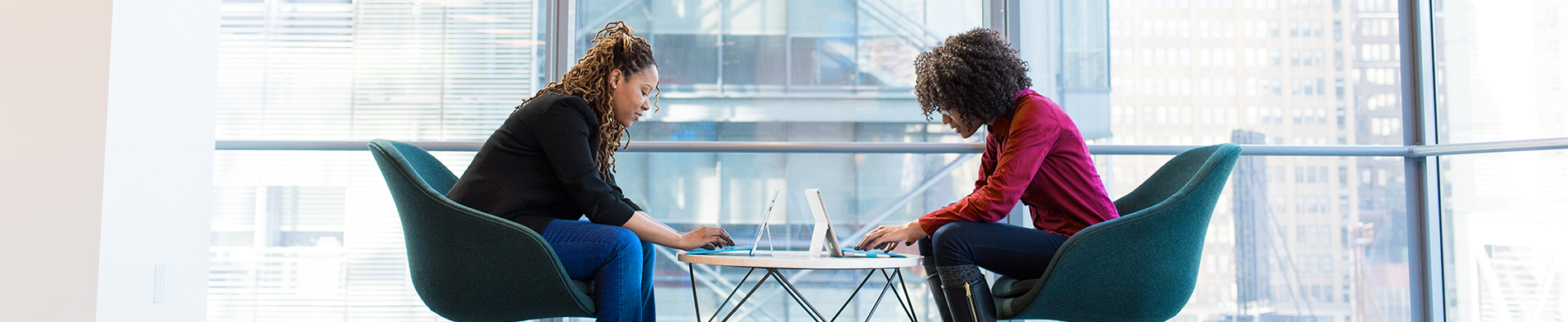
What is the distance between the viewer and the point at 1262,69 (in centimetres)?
302

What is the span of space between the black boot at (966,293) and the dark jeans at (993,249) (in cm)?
2

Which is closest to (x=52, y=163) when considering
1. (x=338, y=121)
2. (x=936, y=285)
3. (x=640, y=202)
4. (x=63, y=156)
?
(x=63, y=156)

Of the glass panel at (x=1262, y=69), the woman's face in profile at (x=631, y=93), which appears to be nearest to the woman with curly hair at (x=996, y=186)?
the woman's face in profile at (x=631, y=93)

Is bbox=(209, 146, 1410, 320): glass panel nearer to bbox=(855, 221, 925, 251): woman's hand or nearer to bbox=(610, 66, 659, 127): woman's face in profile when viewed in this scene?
bbox=(610, 66, 659, 127): woman's face in profile

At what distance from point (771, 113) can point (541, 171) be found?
1030mm

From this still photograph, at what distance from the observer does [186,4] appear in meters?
2.43

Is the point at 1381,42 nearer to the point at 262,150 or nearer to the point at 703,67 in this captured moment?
the point at 703,67

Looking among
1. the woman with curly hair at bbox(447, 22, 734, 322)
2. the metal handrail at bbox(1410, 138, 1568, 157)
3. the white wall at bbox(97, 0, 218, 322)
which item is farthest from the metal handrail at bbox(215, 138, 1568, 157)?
the woman with curly hair at bbox(447, 22, 734, 322)

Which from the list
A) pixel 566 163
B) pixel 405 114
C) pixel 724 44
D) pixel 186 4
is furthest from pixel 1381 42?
pixel 186 4

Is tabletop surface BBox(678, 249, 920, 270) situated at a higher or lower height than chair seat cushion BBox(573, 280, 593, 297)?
higher

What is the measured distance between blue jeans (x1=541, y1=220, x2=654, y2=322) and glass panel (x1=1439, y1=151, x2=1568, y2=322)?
2.67 m

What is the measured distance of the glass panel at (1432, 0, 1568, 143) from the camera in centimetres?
260

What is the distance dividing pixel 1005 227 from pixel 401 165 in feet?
4.49

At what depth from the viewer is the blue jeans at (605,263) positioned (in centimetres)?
191
